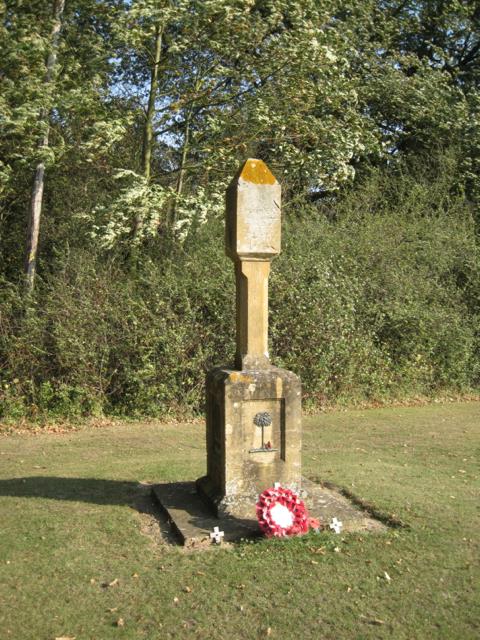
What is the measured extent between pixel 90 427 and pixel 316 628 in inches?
318

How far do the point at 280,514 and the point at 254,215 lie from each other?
281cm

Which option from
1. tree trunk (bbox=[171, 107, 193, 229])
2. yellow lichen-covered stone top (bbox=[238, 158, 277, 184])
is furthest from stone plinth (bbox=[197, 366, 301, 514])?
tree trunk (bbox=[171, 107, 193, 229])

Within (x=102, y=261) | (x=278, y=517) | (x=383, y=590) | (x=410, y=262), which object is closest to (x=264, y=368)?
(x=278, y=517)

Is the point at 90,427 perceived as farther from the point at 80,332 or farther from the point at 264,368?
the point at 264,368

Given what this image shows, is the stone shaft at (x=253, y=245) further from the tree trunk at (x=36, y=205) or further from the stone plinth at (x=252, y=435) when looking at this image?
the tree trunk at (x=36, y=205)

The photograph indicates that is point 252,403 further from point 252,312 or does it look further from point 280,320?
point 280,320

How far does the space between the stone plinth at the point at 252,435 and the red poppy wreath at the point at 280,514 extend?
45 cm

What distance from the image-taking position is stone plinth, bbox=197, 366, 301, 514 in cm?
642

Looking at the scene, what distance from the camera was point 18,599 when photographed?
4.94m

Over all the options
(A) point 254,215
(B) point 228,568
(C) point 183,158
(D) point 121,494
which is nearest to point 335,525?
(B) point 228,568

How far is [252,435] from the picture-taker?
6.54 meters

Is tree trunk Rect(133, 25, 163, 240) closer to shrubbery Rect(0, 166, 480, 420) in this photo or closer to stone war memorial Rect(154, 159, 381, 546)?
shrubbery Rect(0, 166, 480, 420)

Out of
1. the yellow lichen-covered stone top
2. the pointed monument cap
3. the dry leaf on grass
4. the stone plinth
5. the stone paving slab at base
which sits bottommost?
the dry leaf on grass

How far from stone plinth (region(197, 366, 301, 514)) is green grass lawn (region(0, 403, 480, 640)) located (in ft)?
2.26
